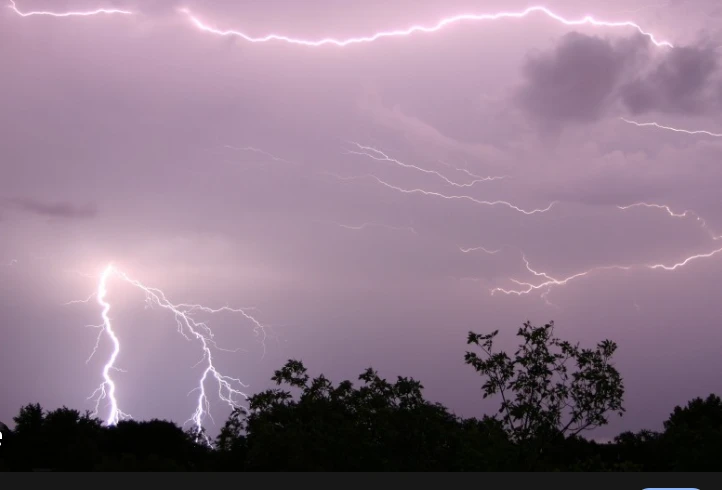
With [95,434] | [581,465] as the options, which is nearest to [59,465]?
[95,434]

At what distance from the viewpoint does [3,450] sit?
26875 mm

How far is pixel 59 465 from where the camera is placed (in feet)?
73.4

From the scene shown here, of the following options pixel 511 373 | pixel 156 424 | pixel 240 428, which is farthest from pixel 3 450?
pixel 511 373

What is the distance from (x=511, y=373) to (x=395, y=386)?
6.52ft

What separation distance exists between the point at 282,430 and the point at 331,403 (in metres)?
1.34

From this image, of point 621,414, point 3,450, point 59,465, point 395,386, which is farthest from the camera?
point 3,450

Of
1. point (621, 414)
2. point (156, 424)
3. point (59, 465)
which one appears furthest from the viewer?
point (156, 424)

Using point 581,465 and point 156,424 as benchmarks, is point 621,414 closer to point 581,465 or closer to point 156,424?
point 581,465
